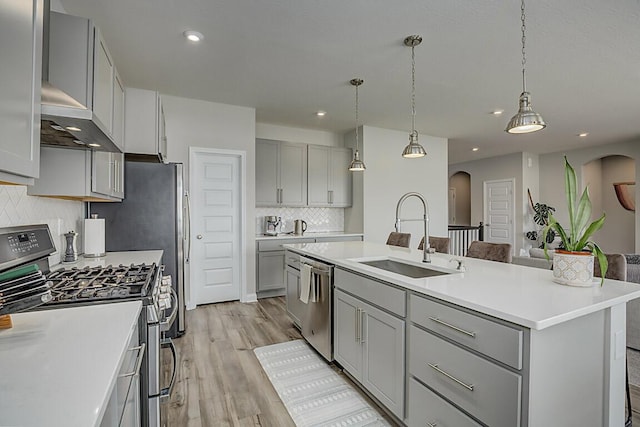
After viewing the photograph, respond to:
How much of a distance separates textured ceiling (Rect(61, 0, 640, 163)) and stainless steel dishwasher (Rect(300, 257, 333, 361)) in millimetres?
1910

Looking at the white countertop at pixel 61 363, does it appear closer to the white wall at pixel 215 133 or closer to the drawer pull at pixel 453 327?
the drawer pull at pixel 453 327

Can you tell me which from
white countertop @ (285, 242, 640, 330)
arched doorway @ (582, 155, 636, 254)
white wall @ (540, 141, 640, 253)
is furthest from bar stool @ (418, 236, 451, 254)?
arched doorway @ (582, 155, 636, 254)

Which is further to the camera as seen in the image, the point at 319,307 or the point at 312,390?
the point at 319,307

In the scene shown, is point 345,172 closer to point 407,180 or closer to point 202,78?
point 407,180

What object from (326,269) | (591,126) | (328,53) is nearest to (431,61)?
(328,53)

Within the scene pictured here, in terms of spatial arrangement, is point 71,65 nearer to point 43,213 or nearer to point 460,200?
point 43,213

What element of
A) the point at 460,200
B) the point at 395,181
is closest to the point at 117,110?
the point at 395,181

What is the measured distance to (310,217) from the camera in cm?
562

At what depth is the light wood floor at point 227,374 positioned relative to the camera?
2.02m

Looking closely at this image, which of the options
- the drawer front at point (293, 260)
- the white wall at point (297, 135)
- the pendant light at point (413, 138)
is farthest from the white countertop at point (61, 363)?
the white wall at point (297, 135)

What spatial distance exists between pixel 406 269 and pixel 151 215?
7.84ft

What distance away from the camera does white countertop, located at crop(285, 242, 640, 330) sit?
1.23 m

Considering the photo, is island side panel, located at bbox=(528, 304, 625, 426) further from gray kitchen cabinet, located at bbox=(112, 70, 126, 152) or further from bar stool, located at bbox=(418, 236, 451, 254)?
gray kitchen cabinet, located at bbox=(112, 70, 126, 152)

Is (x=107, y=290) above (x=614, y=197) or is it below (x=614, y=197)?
below
